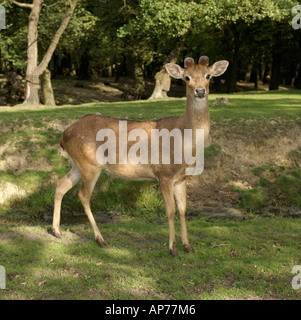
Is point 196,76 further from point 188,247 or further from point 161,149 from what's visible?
point 188,247

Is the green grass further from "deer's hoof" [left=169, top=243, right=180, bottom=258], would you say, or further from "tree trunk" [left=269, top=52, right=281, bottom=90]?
"tree trunk" [left=269, top=52, right=281, bottom=90]

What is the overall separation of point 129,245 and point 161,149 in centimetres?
199

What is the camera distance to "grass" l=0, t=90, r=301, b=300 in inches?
251

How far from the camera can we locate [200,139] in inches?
289

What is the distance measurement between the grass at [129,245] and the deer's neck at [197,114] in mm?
2319

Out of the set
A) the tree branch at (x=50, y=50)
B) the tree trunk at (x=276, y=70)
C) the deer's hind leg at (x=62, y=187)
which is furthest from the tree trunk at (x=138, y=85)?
the deer's hind leg at (x=62, y=187)

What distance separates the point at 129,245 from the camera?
27.0 feet

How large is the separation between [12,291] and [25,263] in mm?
992

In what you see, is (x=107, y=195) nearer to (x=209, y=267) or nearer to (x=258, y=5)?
(x=209, y=267)

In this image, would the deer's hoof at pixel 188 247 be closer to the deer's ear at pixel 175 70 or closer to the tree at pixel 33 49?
the deer's ear at pixel 175 70

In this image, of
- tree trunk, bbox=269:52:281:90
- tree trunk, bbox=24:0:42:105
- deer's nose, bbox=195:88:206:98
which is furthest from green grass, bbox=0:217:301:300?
tree trunk, bbox=269:52:281:90

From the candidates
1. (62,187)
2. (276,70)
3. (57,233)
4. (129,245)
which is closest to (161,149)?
(129,245)

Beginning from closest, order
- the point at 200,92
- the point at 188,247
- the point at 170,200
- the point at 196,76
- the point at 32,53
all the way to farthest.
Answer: the point at 200,92 → the point at 196,76 → the point at 170,200 → the point at 188,247 → the point at 32,53

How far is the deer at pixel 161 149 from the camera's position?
23.3 feet
